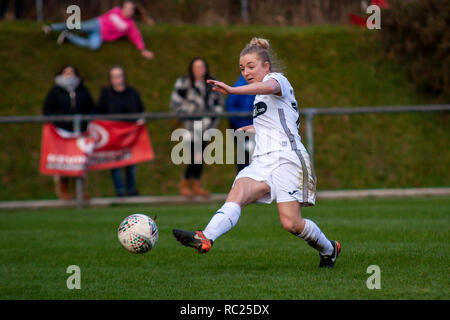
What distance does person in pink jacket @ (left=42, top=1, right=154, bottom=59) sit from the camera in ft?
63.9

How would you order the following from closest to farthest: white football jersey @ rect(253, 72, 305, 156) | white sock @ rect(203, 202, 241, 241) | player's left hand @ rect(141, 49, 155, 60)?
white sock @ rect(203, 202, 241, 241)
white football jersey @ rect(253, 72, 305, 156)
player's left hand @ rect(141, 49, 155, 60)

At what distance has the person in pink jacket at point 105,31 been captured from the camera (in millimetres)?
19470

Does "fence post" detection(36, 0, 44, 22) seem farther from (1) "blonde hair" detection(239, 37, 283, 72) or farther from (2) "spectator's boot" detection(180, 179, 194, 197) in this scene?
(1) "blonde hair" detection(239, 37, 283, 72)

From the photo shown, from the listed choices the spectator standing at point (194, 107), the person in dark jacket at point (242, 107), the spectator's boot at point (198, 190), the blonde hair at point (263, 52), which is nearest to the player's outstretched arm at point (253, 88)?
the blonde hair at point (263, 52)

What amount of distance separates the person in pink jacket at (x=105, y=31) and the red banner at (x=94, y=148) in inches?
222

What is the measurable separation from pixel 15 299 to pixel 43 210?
8241 millimetres

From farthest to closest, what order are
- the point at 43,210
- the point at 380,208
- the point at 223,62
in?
the point at 223,62 < the point at 43,210 < the point at 380,208

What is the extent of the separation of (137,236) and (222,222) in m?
0.77

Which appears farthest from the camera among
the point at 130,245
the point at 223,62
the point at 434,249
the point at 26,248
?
the point at 223,62

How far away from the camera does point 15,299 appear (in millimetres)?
5598

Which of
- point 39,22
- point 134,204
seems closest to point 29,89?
point 39,22

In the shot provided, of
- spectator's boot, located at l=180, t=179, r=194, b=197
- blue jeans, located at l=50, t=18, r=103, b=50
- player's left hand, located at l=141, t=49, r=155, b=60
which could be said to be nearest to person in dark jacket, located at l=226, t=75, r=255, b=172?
spectator's boot, located at l=180, t=179, r=194, b=197

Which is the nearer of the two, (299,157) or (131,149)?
(299,157)

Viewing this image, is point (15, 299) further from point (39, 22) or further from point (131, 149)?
point (39, 22)
